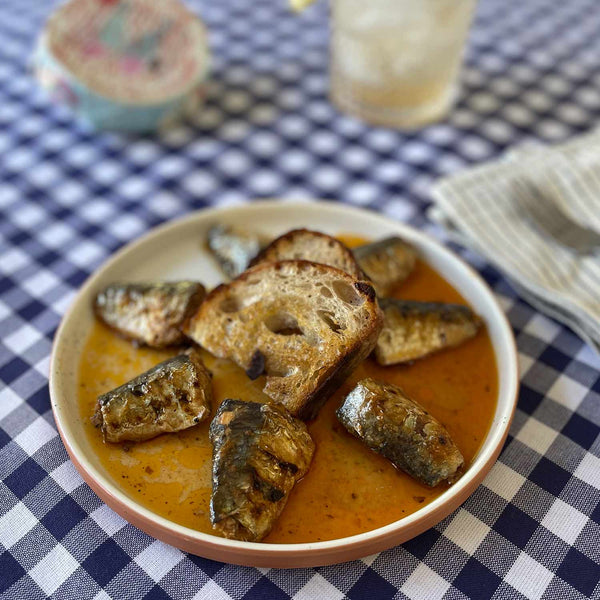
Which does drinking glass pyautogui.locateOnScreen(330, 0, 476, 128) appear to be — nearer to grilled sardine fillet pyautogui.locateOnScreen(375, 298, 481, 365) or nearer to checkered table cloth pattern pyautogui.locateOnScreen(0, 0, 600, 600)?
checkered table cloth pattern pyautogui.locateOnScreen(0, 0, 600, 600)

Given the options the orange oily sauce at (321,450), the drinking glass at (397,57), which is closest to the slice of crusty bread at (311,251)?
the orange oily sauce at (321,450)

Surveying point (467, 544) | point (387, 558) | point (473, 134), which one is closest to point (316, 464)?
point (387, 558)

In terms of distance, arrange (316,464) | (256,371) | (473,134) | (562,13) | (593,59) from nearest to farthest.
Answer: (316,464) < (256,371) < (473,134) < (593,59) < (562,13)

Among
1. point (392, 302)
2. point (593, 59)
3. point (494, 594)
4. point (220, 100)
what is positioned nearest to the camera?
point (494, 594)

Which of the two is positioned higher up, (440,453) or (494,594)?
(440,453)

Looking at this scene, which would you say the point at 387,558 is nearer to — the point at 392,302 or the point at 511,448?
the point at 511,448
